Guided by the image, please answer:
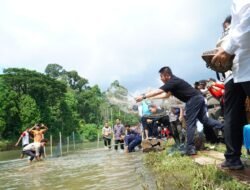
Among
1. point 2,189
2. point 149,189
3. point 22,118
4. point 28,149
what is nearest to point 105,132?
point 28,149

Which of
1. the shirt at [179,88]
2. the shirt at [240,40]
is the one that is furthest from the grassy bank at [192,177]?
the shirt at [179,88]

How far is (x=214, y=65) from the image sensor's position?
129 inches

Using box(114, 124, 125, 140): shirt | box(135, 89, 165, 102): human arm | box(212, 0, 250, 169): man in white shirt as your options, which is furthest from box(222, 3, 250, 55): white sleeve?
box(114, 124, 125, 140): shirt

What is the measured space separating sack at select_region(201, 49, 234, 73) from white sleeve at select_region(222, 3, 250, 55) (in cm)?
15

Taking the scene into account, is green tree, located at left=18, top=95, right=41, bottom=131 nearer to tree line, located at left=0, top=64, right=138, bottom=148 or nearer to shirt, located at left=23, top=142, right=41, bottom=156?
tree line, located at left=0, top=64, right=138, bottom=148

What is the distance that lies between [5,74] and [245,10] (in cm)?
5796

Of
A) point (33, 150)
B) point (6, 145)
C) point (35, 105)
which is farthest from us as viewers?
point (35, 105)

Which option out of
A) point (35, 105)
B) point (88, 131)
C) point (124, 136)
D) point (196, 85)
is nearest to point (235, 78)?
point (196, 85)

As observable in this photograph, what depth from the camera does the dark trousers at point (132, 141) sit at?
12961 millimetres

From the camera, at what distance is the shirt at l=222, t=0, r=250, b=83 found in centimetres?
292

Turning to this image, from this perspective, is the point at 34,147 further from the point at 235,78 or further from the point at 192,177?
the point at 235,78

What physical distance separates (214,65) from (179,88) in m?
3.09

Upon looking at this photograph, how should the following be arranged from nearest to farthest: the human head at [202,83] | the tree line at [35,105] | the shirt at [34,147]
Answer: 1. the human head at [202,83]
2. the shirt at [34,147]
3. the tree line at [35,105]

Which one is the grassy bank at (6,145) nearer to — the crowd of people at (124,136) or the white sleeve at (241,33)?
the crowd of people at (124,136)
